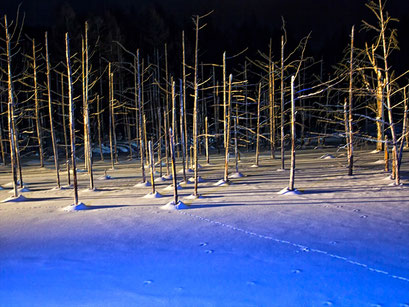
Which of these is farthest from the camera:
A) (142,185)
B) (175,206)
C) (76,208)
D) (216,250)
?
(142,185)

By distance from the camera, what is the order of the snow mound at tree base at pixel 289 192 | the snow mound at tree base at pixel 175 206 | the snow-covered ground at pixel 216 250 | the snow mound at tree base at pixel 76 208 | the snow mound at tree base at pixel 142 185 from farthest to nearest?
the snow mound at tree base at pixel 142 185
the snow mound at tree base at pixel 289 192
the snow mound at tree base at pixel 76 208
the snow mound at tree base at pixel 175 206
the snow-covered ground at pixel 216 250

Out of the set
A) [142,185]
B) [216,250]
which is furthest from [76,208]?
[216,250]

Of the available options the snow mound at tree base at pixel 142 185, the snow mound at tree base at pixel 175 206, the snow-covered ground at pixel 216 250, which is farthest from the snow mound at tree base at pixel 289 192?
the snow mound at tree base at pixel 142 185

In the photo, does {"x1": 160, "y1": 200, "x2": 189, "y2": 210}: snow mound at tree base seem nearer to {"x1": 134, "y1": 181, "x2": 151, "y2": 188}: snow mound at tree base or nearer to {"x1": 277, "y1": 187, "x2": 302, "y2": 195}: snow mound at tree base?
{"x1": 277, "y1": 187, "x2": 302, "y2": 195}: snow mound at tree base

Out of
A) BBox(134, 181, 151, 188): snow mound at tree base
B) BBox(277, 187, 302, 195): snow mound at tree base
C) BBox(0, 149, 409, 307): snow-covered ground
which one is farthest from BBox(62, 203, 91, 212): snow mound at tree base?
BBox(277, 187, 302, 195): snow mound at tree base

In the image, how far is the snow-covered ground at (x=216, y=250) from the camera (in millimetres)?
4734

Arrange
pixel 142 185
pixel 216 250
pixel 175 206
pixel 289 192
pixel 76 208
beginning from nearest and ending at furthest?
pixel 216 250 → pixel 175 206 → pixel 76 208 → pixel 289 192 → pixel 142 185

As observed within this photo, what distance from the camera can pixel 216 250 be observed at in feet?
21.1

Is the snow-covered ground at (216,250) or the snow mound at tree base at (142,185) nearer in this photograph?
the snow-covered ground at (216,250)

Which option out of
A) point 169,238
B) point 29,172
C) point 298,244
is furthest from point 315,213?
point 29,172

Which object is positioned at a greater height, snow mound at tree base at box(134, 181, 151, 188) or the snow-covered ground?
snow mound at tree base at box(134, 181, 151, 188)

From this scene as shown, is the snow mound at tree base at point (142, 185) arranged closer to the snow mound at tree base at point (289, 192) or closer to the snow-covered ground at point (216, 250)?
the snow-covered ground at point (216, 250)

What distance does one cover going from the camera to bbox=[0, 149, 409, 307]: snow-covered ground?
4.73m

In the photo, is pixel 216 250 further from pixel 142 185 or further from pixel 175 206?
pixel 142 185
